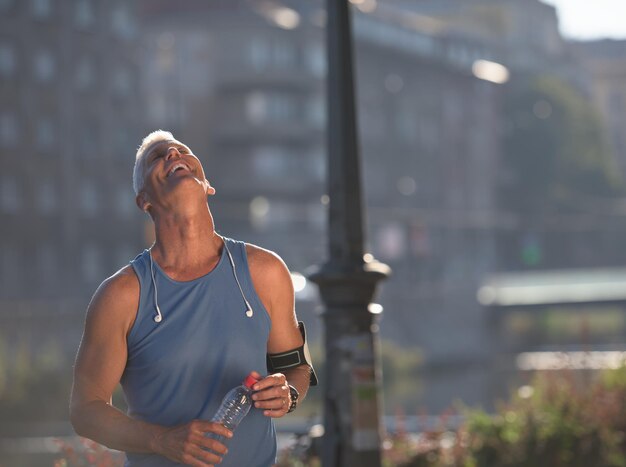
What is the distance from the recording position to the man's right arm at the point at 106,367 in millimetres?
3182

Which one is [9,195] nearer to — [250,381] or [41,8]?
[41,8]

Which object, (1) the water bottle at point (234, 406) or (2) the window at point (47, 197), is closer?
(1) the water bottle at point (234, 406)

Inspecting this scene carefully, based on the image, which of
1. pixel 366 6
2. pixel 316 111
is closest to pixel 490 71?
pixel 366 6

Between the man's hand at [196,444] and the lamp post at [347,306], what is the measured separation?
4.30m

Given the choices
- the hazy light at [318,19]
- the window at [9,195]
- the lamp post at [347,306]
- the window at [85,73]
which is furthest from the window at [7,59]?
the lamp post at [347,306]

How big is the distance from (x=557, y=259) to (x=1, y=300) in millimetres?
81274

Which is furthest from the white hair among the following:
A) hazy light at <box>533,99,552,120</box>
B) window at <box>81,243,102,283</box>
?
hazy light at <box>533,99,552,120</box>

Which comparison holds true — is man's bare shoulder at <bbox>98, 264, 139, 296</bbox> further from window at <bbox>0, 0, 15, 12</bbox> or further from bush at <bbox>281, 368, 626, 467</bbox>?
window at <bbox>0, 0, 15, 12</bbox>

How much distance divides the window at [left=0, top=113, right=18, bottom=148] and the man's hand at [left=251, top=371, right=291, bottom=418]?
73.4 meters

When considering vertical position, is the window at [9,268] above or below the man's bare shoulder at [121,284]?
above

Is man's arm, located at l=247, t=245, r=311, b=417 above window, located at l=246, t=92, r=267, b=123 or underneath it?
underneath

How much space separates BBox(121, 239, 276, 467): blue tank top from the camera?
10.5 feet

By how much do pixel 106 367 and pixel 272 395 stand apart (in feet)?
1.15

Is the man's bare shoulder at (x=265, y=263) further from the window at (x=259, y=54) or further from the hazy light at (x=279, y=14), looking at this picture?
the hazy light at (x=279, y=14)
